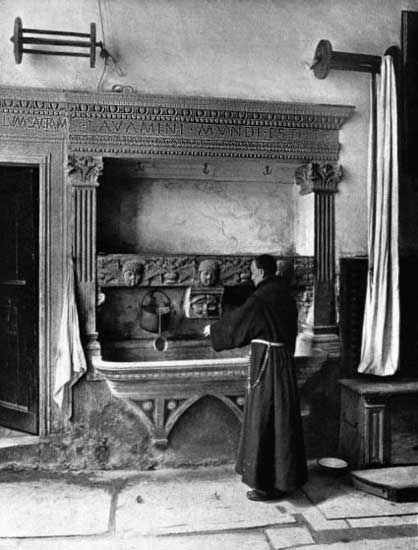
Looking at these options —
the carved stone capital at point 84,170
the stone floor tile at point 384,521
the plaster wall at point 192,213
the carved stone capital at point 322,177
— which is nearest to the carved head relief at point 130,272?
the plaster wall at point 192,213

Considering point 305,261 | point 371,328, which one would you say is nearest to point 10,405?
point 305,261

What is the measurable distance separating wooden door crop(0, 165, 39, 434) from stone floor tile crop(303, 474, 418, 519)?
2238mm

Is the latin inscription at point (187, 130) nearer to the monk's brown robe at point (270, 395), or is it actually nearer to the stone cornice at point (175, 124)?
the stone cornice at point (175, 124)

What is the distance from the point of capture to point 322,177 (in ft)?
15.2

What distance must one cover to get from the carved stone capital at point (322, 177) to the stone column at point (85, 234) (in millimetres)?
1720

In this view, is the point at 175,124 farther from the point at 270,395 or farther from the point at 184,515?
the point at 184,515

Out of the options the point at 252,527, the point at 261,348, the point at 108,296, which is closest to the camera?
the point at 252,527

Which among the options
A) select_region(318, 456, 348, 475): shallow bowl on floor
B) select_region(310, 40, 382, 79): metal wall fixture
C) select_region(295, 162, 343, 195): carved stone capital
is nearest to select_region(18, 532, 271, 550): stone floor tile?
select_region(318, 456, 348, 475): shallow bowl on floor

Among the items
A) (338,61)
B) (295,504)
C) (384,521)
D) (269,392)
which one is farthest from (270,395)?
(338,61)

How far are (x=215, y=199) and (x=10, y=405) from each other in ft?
8.06

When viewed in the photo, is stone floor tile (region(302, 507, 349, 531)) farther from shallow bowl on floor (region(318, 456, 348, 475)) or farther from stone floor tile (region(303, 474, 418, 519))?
shallow bowl on floor (region(318, 456, 348, 475))

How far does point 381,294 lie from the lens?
4477 millimetres

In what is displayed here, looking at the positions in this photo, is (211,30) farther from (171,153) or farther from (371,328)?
(371,328)

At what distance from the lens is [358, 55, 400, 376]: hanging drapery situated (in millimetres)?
4461
